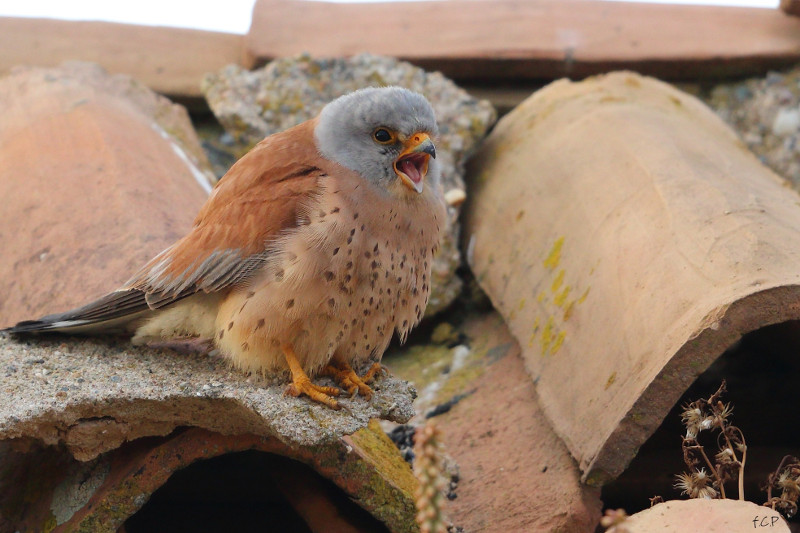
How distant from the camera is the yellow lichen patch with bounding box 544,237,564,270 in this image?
271cm

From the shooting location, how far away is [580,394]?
2297 mm

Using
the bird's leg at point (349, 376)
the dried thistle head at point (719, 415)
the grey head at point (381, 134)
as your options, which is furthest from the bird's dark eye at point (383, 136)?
the dried thistle head at point (719, 415)

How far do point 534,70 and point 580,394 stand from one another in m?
2.00

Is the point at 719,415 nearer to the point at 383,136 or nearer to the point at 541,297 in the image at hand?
the point at 541,297

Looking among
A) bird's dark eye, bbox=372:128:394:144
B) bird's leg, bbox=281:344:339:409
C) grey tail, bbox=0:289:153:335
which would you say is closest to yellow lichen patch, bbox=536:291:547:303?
bird's dark eye, bbox=372:128:394:144

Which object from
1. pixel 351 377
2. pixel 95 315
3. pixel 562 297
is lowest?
pixel 351 377

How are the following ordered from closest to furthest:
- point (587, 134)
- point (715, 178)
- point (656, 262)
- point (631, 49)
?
point (656, 262) → point (715, 178) → point (587, 134) → point (631, 49)

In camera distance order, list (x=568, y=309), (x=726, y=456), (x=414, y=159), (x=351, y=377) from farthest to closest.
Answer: (x=568, y=309), (x=414, y=159), (x=351, y=377), (x=726, y=456)

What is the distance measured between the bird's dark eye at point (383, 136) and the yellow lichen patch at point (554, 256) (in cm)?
71

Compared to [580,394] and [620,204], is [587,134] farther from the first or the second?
[580,394]

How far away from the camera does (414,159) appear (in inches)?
91.3

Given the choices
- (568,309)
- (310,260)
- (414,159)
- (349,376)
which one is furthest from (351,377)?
(568,309)

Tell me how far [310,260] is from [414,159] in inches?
17.0

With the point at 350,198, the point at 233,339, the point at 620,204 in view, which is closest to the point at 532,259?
the point at 620,204
